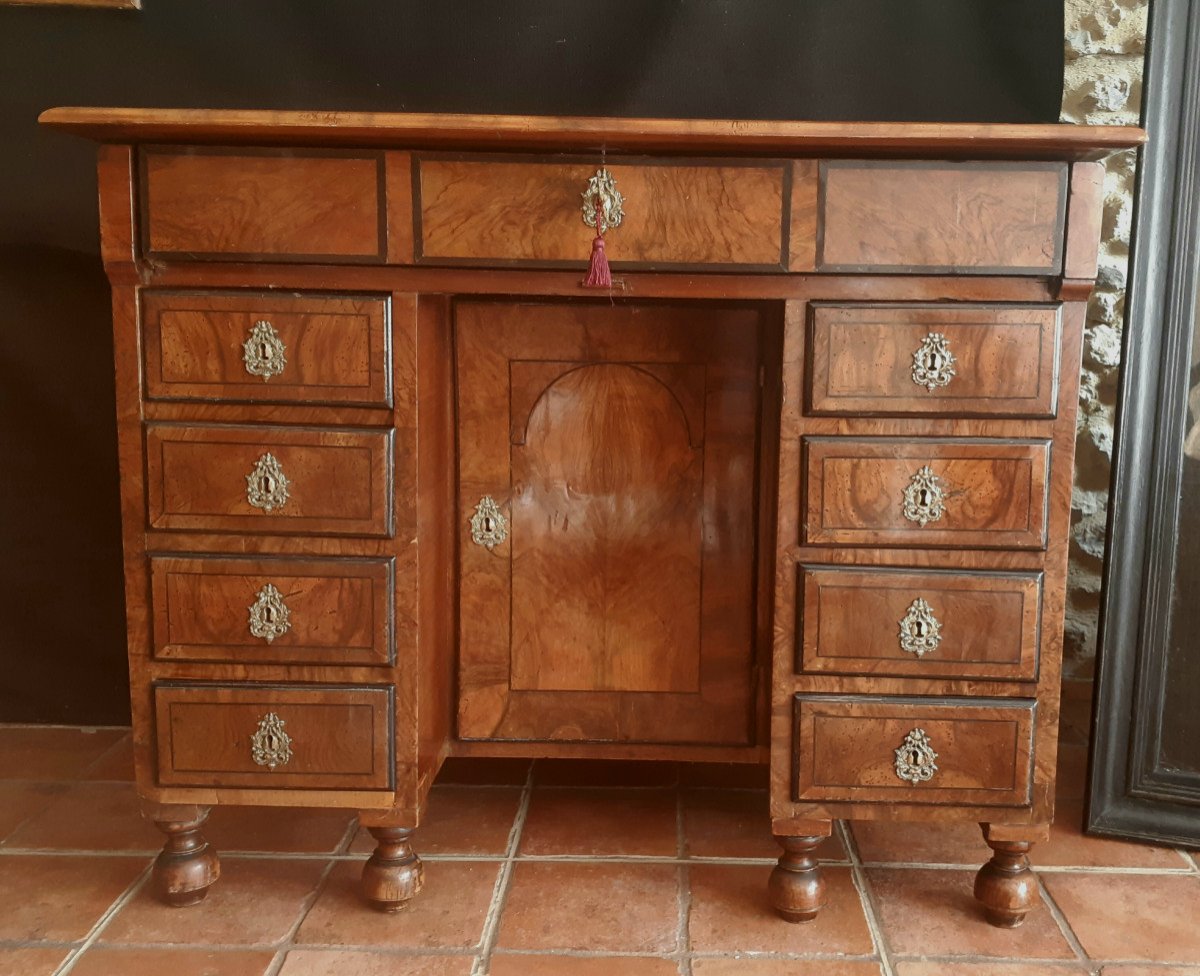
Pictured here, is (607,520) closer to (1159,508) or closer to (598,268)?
(598,268)

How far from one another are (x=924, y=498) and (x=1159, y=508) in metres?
0.68

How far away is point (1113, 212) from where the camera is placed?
2443mm

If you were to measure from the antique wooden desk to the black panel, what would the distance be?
455 millimetres

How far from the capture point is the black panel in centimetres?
192

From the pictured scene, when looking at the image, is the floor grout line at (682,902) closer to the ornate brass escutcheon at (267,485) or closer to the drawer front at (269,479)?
the drawer front at (269,479)

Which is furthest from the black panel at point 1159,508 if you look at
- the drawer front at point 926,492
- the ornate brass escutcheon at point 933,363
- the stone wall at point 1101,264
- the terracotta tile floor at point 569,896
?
the ornate brass escutcheon at point 933,363

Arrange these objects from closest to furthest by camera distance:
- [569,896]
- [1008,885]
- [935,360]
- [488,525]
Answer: [935,360]
[1008,885]
[569,896]
[488,525]

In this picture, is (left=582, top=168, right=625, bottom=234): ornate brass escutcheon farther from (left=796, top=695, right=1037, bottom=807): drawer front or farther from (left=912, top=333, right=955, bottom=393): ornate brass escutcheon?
(left=796, top=695, right=1037, bottom=807): drawer front

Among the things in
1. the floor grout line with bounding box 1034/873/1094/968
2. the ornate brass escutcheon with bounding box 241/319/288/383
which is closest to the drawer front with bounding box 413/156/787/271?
the ornate brass escutcheon with bounding box 241/319/288/383

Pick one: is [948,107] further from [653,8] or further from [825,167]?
[825,167]

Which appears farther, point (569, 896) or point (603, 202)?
point (569, 896)

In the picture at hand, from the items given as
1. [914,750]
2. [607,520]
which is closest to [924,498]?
[914,750]

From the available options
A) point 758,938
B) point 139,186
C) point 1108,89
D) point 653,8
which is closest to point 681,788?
point 758,938

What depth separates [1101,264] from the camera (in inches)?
96.4
